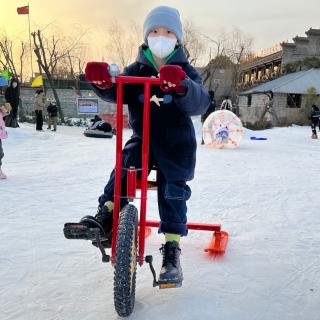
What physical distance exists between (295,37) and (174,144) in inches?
1452

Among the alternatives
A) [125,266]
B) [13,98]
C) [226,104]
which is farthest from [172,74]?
[226,104]

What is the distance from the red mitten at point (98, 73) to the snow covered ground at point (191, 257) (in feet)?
3.77

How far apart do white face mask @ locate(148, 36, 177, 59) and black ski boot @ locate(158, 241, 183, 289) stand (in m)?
1.06

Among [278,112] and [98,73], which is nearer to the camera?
[98,73]

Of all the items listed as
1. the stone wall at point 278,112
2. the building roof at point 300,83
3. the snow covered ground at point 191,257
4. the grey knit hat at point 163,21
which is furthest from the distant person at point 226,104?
the building roof at point 300,83

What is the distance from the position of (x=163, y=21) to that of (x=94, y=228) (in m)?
1.17

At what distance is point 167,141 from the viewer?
7.27ft

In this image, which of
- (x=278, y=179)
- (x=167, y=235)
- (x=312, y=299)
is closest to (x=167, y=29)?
(x=167, y=235)

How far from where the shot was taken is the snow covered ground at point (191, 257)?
2.07m

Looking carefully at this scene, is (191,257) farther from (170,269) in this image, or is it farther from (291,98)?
(291,98)

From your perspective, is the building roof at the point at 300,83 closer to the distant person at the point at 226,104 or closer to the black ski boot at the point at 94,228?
the distant person at the point at 226,104

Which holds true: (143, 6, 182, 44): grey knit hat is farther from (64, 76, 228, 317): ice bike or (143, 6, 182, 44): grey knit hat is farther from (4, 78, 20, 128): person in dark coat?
(4, 78, 20, 128): person in dark coat

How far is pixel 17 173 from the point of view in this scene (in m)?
6.29

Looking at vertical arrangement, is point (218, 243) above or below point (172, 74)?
below
